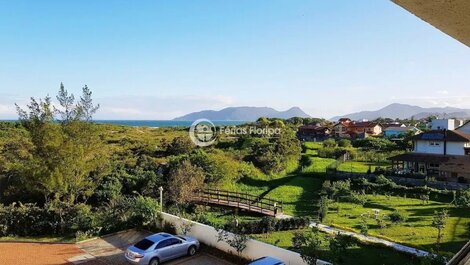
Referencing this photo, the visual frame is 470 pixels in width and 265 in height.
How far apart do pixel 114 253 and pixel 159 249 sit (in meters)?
2.28


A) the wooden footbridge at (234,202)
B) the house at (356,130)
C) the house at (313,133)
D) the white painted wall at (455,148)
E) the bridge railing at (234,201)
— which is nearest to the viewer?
the wooden footbridge at (234,202)

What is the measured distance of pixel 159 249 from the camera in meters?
11.2

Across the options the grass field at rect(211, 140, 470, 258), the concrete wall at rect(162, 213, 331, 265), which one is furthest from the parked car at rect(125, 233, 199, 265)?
the grass field at rect(211, 140, 470, 258)

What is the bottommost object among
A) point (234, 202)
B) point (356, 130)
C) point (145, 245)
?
point (234, 202)

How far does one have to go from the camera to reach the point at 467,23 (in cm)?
142

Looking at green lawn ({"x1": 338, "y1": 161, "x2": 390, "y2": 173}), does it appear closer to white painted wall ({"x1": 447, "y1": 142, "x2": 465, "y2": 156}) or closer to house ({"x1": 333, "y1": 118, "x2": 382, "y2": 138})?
white painted wall ({"x1": 447, "y1": 142, "x2": 465, "y2": 156})

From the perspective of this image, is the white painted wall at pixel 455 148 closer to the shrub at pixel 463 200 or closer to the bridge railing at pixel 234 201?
the shrub at pixel 463 200

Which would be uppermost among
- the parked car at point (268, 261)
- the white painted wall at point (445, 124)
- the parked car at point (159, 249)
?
the white painted wall at point (445, 124)

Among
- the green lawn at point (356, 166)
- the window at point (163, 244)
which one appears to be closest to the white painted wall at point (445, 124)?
the green lawn at point (356, 166)

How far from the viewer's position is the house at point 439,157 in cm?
3183

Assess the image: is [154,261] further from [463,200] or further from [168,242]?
[463,200]

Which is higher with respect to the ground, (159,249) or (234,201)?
(159,249)

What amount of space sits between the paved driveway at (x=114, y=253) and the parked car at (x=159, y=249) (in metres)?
0.26

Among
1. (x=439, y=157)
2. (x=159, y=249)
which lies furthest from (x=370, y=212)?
(x=439, y=157)
